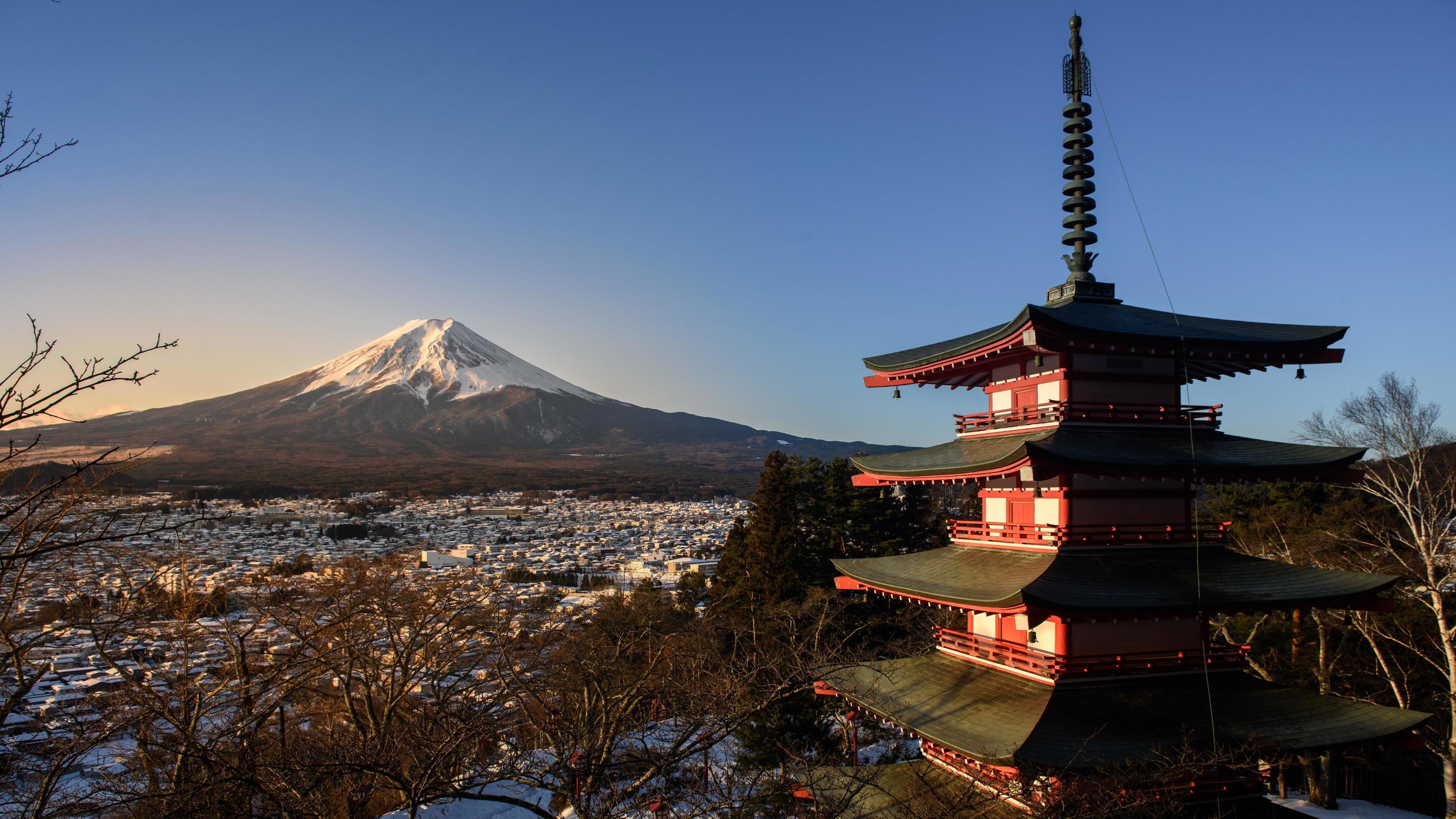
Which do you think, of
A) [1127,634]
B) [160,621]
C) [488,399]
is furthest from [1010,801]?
[488,399]

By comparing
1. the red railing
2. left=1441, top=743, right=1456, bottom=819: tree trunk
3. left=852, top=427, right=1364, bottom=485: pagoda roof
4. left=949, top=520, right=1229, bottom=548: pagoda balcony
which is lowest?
left=1441, top=743, right=1456, bottom=819: tree trunk

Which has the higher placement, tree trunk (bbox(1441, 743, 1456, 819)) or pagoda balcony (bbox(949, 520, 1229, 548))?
pagoda balcony (bbox(949, 520, 1229, 548))

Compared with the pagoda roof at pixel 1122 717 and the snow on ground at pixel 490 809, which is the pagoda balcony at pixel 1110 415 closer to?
the pagoda roof at pixel 1122 717

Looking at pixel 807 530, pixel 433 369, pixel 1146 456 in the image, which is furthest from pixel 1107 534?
pixel 433 369

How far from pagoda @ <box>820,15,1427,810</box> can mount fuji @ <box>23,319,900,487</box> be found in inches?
3353

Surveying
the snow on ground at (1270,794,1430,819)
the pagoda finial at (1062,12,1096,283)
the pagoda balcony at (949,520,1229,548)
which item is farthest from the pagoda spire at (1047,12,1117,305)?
the snow on ground at (1270,794,1430,819)

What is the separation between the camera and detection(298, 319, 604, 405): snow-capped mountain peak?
150250mm

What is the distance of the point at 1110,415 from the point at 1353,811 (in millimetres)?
12287

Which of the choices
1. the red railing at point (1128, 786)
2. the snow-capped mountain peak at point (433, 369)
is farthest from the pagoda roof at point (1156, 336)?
the snow-capped mountain peak at point (433, 369)

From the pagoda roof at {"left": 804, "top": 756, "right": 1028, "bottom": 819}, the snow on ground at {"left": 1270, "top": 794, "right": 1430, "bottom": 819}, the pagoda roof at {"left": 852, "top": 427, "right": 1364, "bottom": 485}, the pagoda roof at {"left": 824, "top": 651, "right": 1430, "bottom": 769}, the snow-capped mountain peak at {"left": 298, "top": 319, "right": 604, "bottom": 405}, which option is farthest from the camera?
the snow-capped mountain peak at {"left": 298, "top": 319, "right": 604, "bottom": 405}

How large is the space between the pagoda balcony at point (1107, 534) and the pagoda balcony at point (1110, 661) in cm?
129

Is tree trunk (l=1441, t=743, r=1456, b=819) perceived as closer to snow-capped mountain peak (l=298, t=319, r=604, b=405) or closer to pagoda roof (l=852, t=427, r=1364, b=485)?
pagoda roof (l=852, t=427, r=1364, b=485)

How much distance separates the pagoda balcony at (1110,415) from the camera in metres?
9.38

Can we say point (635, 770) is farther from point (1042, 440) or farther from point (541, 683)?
point (1042, 440)
